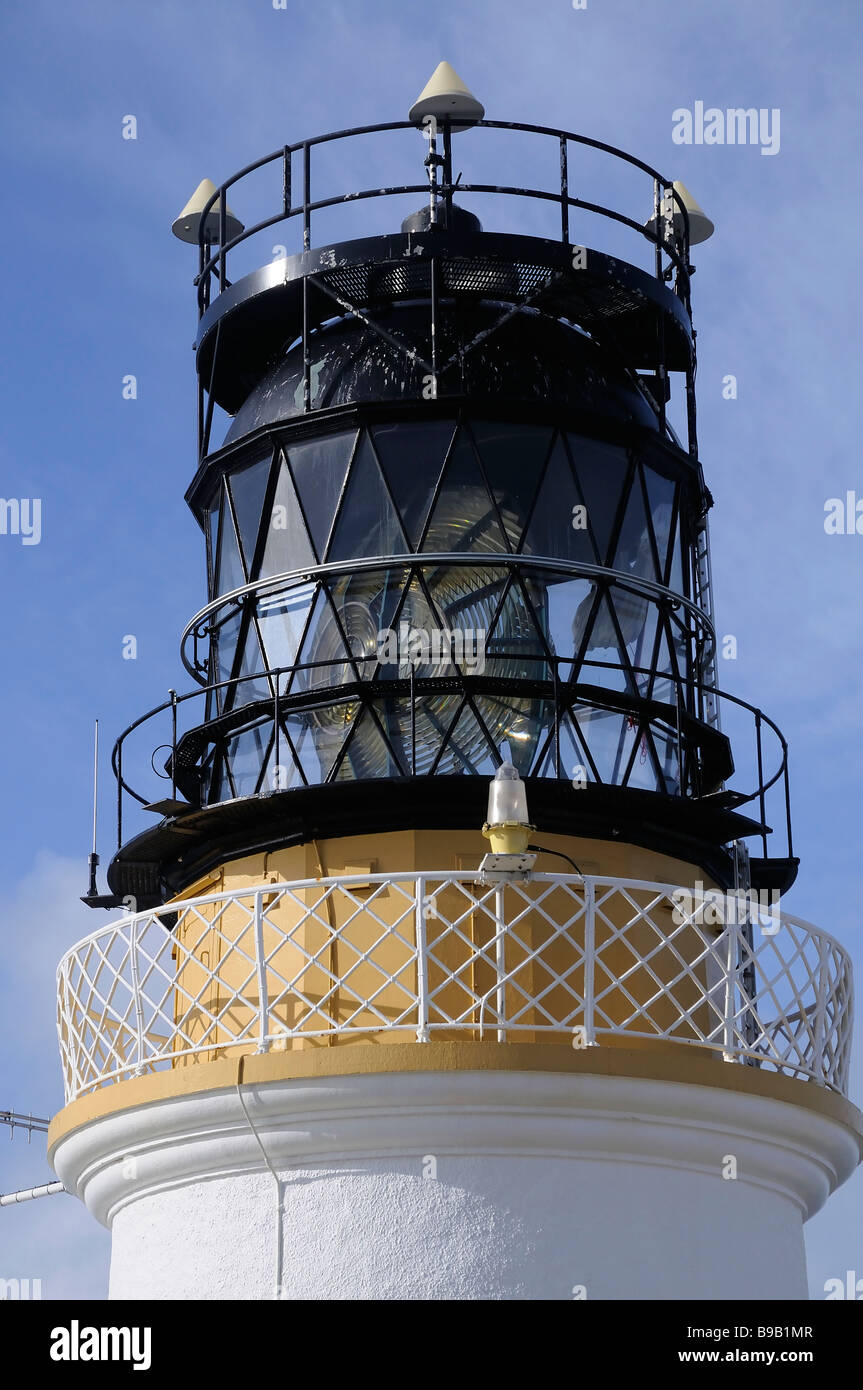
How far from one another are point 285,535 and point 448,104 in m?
3.42

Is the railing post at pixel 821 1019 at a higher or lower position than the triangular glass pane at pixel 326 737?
lower

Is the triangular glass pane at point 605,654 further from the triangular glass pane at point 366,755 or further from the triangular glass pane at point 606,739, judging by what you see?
the triangular glass pane at point 366,755

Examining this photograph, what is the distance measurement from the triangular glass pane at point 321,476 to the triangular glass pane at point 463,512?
2.41ft

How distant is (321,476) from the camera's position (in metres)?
16.2

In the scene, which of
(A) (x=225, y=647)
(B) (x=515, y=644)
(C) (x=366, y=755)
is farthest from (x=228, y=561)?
(B) (x=515, y=644)

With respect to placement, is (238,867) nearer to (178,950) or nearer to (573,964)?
(178,950)

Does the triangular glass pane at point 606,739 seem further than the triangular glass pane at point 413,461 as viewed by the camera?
No

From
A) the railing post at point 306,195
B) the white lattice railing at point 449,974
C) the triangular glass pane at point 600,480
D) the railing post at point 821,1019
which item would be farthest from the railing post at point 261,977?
the railing post at point 306,195

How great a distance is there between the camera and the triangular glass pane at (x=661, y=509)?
16.7 metres

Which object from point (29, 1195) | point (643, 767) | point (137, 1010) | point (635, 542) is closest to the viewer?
point (137, 1010)

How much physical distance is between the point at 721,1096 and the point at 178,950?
13.7 ft

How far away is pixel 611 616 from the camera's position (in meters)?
16.2

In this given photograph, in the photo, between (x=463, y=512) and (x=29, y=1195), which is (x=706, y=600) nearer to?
(x=463, y=512)
